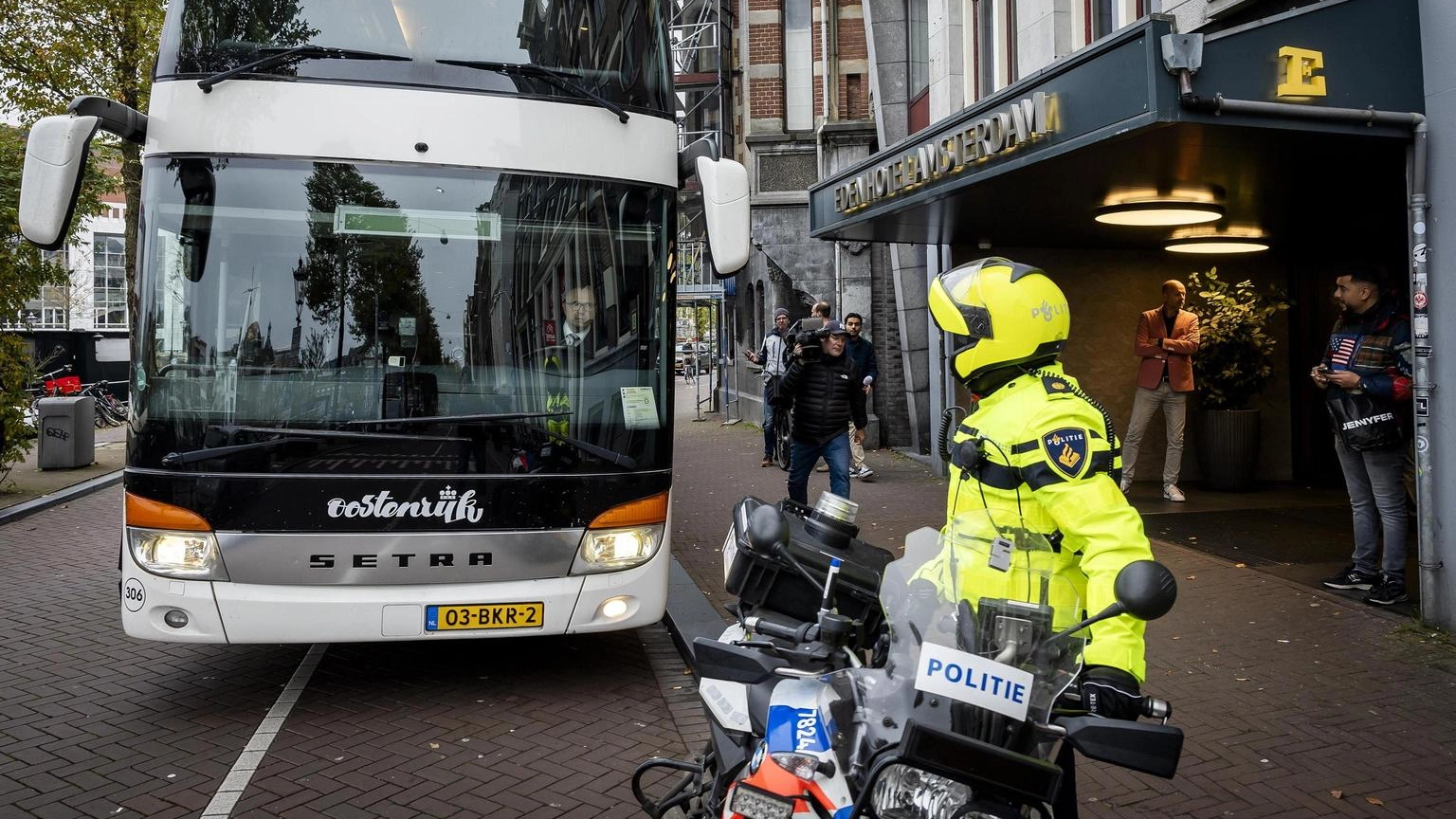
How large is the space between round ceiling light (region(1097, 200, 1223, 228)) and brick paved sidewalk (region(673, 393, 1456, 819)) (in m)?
A: 2.64

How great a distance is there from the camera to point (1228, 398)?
10477 mm

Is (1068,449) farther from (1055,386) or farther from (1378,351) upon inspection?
(1378,351)

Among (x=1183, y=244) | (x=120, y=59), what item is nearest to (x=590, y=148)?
(x=1183, y=244)

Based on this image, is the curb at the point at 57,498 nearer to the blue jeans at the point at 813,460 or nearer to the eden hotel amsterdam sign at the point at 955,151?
the blue jeans at the point at 813,460

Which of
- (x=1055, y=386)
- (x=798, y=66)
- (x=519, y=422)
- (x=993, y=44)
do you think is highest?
(x=798, y=66)

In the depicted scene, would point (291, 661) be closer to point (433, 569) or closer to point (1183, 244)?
point (433, 569)

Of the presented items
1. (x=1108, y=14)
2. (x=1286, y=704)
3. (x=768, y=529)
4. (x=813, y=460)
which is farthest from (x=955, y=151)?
(x=768, y=529)

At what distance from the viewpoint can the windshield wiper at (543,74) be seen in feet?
16.3

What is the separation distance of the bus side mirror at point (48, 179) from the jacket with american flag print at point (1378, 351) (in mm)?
6477

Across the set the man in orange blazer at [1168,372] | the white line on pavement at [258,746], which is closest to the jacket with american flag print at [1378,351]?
the man in orange blazer at [1168,372]

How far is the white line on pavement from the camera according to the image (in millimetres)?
3957

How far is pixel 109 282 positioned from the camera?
75.5m

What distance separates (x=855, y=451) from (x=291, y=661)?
7987mm

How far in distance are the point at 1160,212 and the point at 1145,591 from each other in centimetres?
755
